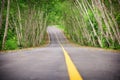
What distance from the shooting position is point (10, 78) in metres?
5.85

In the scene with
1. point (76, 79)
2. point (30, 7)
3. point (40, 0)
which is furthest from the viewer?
point (40, 0)

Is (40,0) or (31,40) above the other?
(40,0)

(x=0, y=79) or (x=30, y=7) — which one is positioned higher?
(x=30, y=7)

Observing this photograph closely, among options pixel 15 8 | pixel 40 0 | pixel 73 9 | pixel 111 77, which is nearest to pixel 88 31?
pixel 73 9

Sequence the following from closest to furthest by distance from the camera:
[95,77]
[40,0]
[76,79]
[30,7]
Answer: [76,79] → [95,77] → [30,7] → [40,0]

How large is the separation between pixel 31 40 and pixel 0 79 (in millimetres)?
33180

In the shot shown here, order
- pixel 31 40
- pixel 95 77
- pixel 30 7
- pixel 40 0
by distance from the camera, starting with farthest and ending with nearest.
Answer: pixel 31 40, pixel 40 0, pixel 30 7, pixel 95 77

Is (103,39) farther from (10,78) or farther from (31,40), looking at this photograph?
(10,78)

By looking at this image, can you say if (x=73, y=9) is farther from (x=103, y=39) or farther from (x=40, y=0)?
(x=103, y=39)

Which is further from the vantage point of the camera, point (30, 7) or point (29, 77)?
point (30, 7)

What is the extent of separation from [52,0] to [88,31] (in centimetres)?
739

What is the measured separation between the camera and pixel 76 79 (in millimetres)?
5406

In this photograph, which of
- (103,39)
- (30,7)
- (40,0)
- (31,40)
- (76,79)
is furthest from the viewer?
(31,40)

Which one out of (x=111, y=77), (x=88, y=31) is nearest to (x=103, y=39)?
(x=88, y=31)
